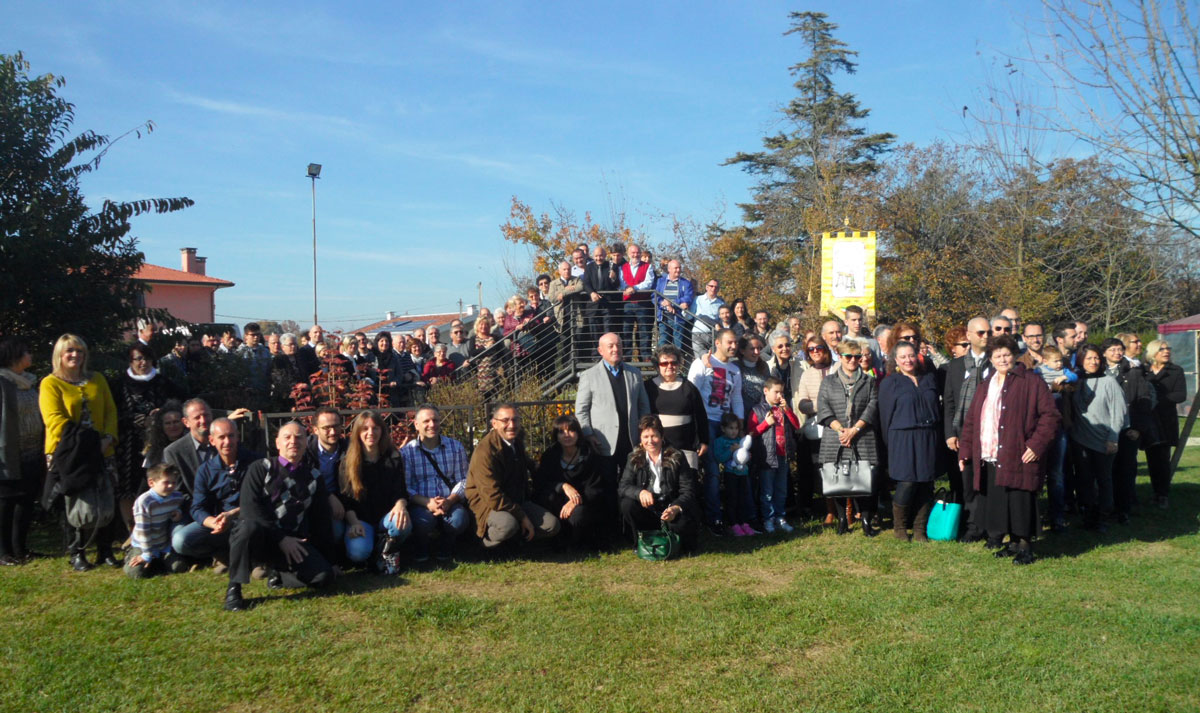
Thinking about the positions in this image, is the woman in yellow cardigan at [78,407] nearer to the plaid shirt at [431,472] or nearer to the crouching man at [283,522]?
the crouching man at [283,522]

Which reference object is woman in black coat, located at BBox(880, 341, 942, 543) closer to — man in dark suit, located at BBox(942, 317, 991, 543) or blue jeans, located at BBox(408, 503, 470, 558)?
man in dark suit, located at BBox(942, 317, 991, 543)

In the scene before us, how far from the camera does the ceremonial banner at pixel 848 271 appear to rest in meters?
13.3

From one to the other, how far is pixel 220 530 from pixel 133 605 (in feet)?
2.21

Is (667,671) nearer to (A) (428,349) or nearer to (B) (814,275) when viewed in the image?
(A) (428,349)

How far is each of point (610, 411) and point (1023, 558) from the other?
331 cm

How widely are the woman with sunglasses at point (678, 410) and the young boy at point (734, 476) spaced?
177 mm

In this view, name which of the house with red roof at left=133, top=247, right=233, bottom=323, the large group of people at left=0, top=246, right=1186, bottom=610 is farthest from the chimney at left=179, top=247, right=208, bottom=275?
the large group of people at left=0, top=246, right=1186, bottom=610

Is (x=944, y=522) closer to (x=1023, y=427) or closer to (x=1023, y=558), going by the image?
(x=1023, y=558)

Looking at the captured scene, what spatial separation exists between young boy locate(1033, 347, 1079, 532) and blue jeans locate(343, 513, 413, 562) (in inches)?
211

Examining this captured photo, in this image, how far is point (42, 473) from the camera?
6391 millimetres

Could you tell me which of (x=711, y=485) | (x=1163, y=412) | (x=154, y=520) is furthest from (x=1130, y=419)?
(x=154, y=520)

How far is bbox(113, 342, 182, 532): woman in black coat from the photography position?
6.72 meters

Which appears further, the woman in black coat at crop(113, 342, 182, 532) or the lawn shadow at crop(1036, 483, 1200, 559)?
the woman in black coat at crop(113, 342, 182, 532)

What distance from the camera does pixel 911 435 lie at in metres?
6.73
